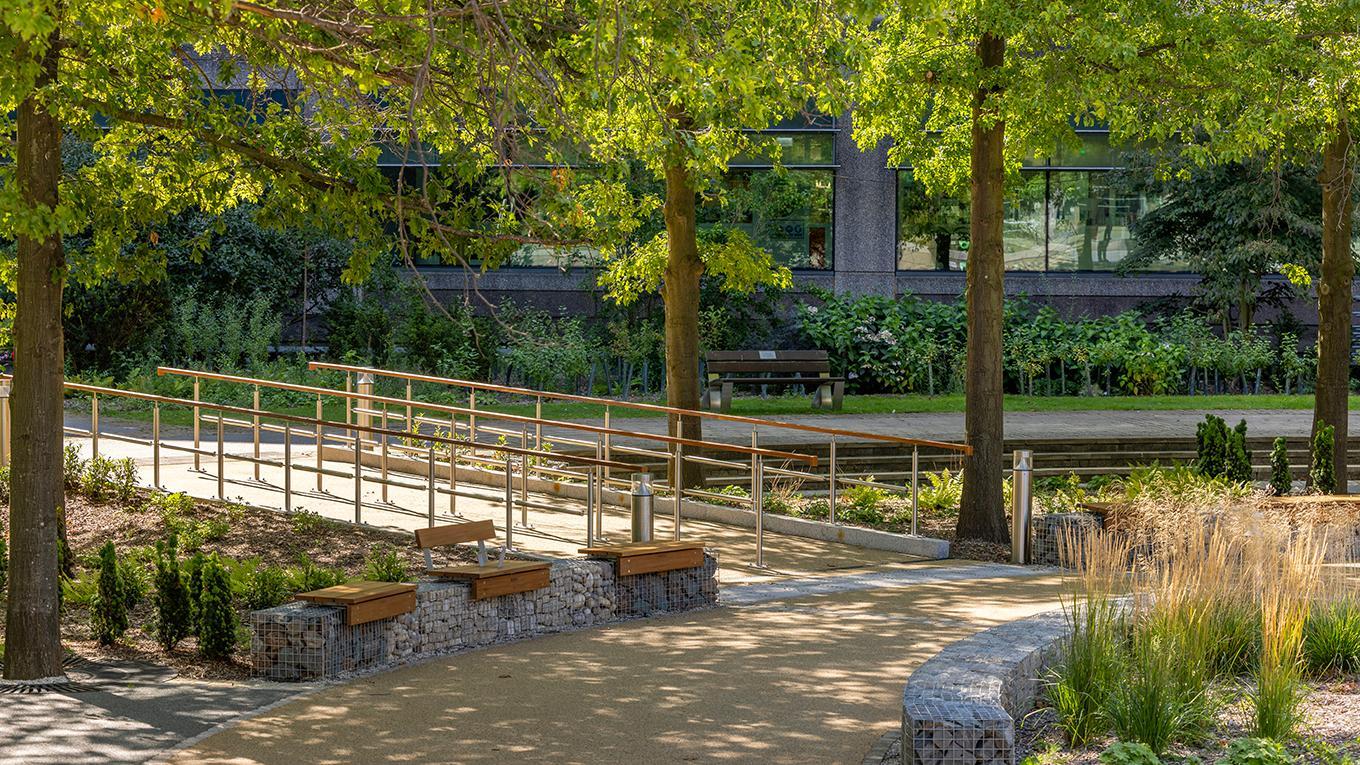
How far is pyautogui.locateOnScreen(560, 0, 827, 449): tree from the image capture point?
29.3ft

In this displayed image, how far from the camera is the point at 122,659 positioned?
9242mm

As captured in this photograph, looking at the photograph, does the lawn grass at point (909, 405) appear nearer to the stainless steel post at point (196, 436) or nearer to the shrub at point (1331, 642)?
the stainless steel post at point (196, 436)

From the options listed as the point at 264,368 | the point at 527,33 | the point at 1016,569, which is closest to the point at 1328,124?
the point at 1016,569

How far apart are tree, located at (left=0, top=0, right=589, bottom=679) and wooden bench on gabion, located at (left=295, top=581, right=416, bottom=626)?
1.51 metres

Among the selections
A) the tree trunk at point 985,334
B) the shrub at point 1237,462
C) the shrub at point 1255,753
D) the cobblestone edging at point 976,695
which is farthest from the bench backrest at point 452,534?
the shrub at point 1237,462

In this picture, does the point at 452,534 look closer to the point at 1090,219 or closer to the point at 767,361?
the point at 767,361

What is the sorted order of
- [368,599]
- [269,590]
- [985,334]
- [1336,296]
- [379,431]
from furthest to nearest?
[1336,296] < [985,334] < [379,431] < [269,590] < [368,599]

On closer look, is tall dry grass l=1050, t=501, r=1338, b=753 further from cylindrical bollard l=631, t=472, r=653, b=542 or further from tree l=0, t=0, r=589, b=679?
tree l=0, t=0, r=589, b=679

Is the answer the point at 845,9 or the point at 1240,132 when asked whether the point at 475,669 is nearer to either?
the point at 845,9

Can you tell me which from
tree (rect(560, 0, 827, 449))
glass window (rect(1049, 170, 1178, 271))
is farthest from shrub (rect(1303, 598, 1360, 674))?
glass window (rect(1049, 170, 1178, 271))

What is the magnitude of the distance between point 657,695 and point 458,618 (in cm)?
188

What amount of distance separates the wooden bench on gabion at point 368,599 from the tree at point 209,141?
4.95 feet

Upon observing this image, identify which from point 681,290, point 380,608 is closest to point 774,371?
point 681,290

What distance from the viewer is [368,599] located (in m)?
8.90
